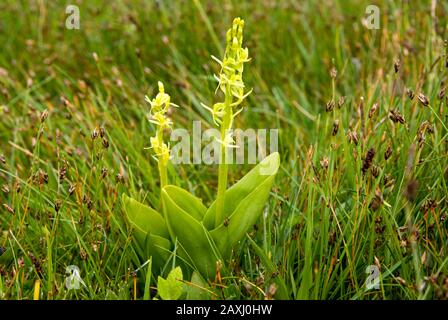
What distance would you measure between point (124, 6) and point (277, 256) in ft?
7.37

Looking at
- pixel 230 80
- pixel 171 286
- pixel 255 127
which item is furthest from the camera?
pixel 255 127

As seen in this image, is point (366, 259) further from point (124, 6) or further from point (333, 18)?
point (124, 6)

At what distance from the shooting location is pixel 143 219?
1.82m

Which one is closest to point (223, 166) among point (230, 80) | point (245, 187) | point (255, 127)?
point (245, 187)

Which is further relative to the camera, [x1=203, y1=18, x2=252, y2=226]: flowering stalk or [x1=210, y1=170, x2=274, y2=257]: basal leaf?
[x1=210, y1=170, x2=274, y2=257]: basal leaf

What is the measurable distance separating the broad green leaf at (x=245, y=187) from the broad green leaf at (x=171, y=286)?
0.54 ft

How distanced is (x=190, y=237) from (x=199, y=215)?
91mm

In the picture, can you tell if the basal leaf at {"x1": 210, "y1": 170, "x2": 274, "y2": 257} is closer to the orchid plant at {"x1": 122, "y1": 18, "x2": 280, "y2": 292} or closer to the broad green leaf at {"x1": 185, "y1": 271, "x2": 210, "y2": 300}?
the orchid plant at {"x1": 122, "y1": 18, "x2": 280, "y2": 292}

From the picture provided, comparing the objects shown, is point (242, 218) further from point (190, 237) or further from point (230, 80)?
point (230, 80)

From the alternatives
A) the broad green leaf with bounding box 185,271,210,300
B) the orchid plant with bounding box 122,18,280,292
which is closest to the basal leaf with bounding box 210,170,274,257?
the orchid plant with bounding box 122,18,280,292

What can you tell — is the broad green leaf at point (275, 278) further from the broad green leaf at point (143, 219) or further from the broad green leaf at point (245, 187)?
the broad green leaf at point (143, 219)

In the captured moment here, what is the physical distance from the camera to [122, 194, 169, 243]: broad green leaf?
1786mm

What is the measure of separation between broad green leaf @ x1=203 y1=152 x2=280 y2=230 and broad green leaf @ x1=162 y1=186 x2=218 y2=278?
6 centimetres

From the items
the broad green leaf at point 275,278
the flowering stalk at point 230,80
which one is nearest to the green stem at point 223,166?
the flowering stalk at point 230,80
